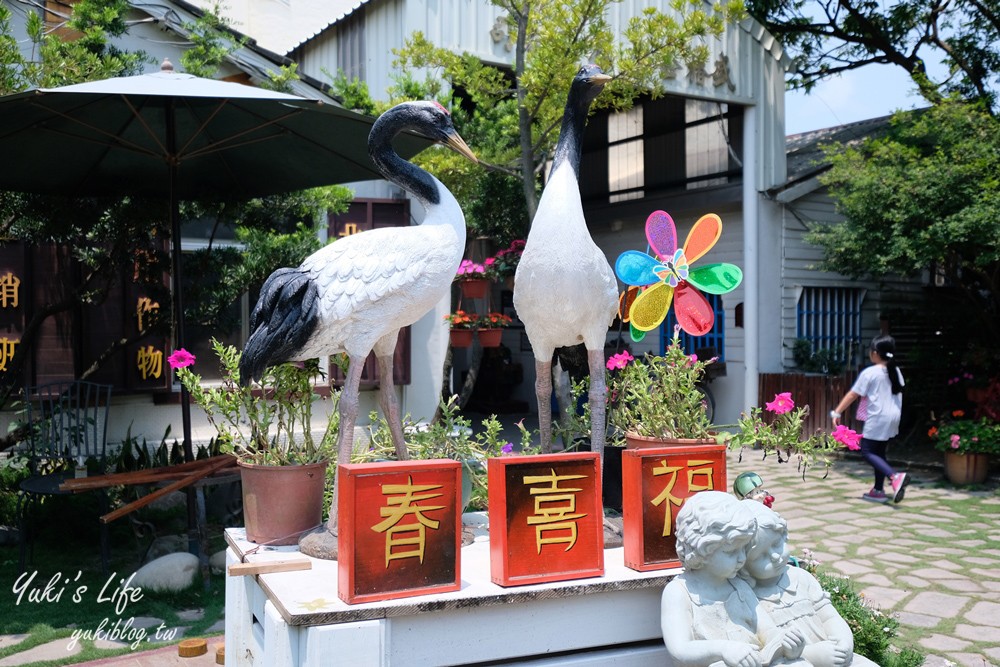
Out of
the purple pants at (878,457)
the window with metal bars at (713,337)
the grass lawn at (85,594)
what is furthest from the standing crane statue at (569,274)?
the window with metal bars at (713,337)

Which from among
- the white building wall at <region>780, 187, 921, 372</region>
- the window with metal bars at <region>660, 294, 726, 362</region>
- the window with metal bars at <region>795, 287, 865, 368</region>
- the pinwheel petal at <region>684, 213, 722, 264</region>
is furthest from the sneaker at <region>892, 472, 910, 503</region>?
the pinwheel petal at <region>684, 213, 722, 264</region>

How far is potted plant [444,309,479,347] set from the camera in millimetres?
7910

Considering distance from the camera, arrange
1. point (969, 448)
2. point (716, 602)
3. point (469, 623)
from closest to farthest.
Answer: point (716, 602), point (469, 623), point (969, 448)

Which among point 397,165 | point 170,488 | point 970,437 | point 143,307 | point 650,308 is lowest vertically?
point 970,437

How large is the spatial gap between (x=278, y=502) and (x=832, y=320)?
9147mm

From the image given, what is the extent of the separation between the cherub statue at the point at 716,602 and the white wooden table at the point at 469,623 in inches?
12.4

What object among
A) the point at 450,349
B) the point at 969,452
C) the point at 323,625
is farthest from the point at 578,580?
the point at 969,452

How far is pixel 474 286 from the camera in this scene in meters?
8.12

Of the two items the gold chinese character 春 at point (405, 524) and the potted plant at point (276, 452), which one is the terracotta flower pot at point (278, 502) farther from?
the gold chinese character 春 at point (405, 524)

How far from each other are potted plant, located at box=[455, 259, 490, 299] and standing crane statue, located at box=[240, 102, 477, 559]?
4.61m

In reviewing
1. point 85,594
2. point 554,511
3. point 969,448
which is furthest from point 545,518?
point 969,448

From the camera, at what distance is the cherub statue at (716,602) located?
2.41 meters

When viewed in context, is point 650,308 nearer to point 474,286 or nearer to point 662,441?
point 662,441

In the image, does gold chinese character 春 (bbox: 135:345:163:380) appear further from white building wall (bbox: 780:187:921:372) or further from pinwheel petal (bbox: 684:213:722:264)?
white building wall (bbox: 780:187:921:372)
